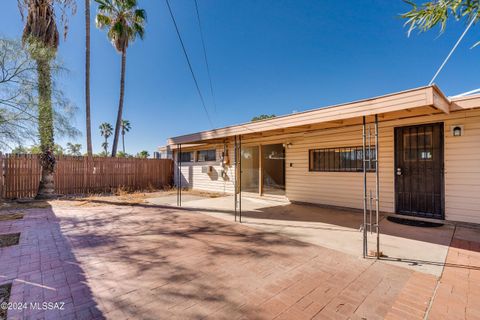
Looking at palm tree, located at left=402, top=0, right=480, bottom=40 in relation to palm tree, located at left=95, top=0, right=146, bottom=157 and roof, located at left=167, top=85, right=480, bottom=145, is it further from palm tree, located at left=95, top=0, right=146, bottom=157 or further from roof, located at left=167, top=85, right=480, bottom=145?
palm tree, located at left=95, top=0, right=146, bottom=157

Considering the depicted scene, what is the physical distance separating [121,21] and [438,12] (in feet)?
50.1

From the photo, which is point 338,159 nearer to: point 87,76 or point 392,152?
point 392,152

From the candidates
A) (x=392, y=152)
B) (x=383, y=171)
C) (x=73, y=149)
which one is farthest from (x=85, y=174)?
(x=392, y=152)

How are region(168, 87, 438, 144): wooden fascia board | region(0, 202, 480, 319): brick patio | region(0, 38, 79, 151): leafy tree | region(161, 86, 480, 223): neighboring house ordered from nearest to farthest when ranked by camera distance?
region(0, 202, 480, 319): brick patio → region(168, 87, 438, 144): wooden fascia board → region(161, 86, 480, 223): neighboring house → region(0, 38, 79, 151): leafy tree

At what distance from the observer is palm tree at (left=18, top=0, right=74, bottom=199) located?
22.2 ft

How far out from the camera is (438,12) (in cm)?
203

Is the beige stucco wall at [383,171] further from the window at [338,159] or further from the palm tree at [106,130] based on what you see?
the palm tree at [106,130]

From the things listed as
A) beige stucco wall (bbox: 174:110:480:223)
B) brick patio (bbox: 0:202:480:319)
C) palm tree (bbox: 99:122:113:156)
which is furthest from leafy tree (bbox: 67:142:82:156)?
palm tree (bbox: 99:122:113:156)

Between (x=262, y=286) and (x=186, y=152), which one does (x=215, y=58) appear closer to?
(x=186, y=152)

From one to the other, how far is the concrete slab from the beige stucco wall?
0.46 m

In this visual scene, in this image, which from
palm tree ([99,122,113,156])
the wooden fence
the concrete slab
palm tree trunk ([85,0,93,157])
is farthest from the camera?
palm tree ([99,122,113,156])

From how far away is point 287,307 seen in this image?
206 centimetres

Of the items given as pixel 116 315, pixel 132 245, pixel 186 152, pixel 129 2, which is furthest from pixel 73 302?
pixel 129 2

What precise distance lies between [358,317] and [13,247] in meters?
4.90
